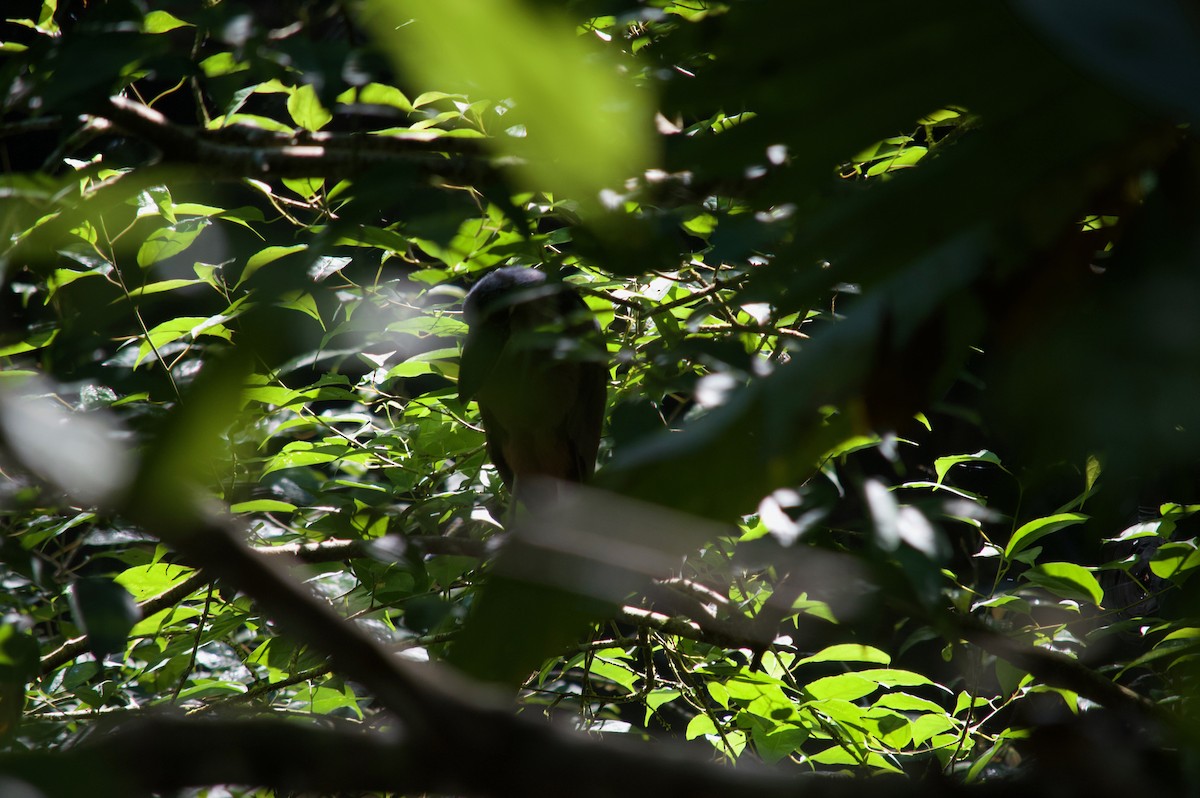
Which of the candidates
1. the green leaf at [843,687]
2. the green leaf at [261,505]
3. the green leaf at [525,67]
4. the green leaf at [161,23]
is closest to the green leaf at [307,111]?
the green leaf at [161,23]

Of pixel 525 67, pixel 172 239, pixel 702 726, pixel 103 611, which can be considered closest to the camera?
pixel 525 67

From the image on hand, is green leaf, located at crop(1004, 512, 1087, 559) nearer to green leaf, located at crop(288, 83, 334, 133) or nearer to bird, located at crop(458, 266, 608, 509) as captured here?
bird, located at crop(458, 266, 608, 509)

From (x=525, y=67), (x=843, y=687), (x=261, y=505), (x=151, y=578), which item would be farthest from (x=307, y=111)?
(x=843, y=687)

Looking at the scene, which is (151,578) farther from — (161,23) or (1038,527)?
(1038,527)

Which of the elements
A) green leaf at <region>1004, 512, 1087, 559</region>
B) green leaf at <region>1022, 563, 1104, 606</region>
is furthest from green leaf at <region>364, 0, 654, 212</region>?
green leaf at <region>1004, 512, 1087, 559</region>

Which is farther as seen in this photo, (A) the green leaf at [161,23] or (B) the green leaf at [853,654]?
(B) the green leaf at [853,654]

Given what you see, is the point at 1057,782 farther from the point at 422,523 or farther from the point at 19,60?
the point at 422,523

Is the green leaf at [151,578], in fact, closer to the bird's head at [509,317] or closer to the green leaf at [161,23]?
the bird's head at [509,317]

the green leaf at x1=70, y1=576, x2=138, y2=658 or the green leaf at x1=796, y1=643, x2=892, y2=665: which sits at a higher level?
the green leaf at x1=70, y1=576, x2=138, y2=658

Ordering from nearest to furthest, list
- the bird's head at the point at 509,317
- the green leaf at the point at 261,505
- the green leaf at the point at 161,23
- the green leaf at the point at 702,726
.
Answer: the bird's head at the point at 509,317 → the green leaf at the point at 161,23 → the green leaf at the point at 261,505 → the green leaf at the point at 702,726

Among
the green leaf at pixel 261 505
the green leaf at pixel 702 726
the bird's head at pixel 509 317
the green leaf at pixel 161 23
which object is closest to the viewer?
the bird's head at pixel 509 317

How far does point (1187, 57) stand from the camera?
0.15 metres

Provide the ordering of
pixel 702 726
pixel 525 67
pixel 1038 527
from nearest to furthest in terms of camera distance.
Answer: pixel 525 67
pixel 1038 527
pixel 702 726

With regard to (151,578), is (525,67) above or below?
above
